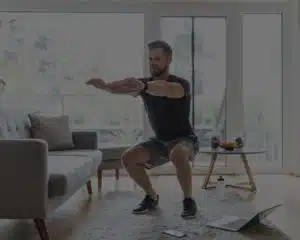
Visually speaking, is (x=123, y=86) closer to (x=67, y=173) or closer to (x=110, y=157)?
(x=67, y=173)

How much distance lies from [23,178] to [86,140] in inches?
79.8

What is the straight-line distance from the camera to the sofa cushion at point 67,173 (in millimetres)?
2928

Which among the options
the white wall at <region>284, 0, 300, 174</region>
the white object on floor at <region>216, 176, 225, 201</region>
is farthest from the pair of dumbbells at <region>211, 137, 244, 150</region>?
the white wall at <region>284, 0, 300, 174</region>

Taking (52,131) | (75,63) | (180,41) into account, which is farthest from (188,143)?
(75,63)

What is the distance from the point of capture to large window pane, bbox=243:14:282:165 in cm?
622

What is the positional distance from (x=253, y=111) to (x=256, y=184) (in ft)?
4.22

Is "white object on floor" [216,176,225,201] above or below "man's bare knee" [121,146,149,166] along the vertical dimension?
below

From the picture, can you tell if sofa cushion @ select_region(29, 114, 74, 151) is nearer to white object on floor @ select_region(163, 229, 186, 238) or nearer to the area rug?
the area rug

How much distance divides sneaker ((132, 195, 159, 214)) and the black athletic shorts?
275 mm

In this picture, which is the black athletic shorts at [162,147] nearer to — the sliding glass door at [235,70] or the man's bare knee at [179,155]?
the man's bare knee at [179,155]

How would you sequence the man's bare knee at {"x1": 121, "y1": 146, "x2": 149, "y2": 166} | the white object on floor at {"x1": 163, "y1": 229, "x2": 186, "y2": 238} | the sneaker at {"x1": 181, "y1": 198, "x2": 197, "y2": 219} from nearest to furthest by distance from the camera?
the white object on floor at {"x1": 163, "y1": 229, "x2": 186, "y2": 238}, the sneaker at {"x1": 181, "y1": 198, "x2": 197, "y2": 219}, the man's bare knee at {"x1": 121, "y1": 146, "x2": 149, "y2": 166}

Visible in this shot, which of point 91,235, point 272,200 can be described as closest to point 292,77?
point 272,200

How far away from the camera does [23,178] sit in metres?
2.80

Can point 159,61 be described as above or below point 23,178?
above
